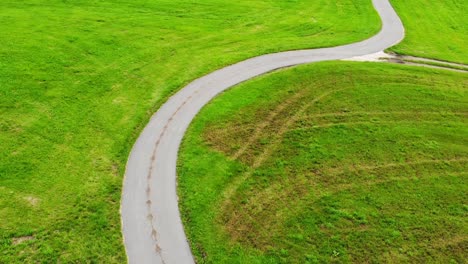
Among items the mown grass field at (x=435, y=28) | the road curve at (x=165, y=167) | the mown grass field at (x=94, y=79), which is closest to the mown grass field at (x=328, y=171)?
the road curve at (x=165, y=167)

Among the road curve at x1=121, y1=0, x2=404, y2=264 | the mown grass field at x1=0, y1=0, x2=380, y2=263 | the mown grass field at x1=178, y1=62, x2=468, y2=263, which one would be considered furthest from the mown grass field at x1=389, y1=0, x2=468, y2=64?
the road curve at x1=121, y1=0, x2=404, y2=264

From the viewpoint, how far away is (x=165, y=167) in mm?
26906

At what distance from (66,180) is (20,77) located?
14269mm

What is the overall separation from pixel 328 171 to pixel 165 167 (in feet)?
40.2

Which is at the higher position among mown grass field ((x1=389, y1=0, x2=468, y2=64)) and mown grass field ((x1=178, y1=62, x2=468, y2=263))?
mown grass field ((x1=389, y1=0, x2=468, y2=64))

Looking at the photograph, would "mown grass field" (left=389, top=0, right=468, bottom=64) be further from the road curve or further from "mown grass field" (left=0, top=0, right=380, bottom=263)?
the road curve

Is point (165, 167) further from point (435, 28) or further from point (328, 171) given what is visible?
point (435, 28)

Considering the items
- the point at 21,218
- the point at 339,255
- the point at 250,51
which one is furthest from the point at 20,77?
the point at 339,255

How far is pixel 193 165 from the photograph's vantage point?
2755 centimetres

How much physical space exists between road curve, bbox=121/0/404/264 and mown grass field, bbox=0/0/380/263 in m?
0.85

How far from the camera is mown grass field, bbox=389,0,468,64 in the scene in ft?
149

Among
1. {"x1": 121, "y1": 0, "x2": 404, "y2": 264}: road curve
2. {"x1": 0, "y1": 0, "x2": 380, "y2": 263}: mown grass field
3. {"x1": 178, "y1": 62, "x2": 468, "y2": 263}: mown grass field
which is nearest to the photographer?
A: {"x1": 121, "y1": 0, "x2": 404, "y2": 264}: road curve

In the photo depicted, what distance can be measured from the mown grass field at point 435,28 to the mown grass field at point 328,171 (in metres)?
8.18

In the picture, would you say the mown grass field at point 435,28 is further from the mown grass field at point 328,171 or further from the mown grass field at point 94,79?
the mown grass field at point 328,171
